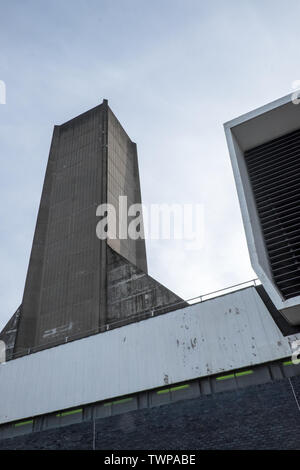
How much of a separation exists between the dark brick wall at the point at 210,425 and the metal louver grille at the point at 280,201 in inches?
145

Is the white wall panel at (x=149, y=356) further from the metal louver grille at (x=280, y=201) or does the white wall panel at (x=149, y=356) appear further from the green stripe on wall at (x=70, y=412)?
the metal louver grille at (x=280, y=201)

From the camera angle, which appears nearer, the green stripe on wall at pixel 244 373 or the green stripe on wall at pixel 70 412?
the green stripe on wall at pixel 244 373

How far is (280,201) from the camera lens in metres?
15.3

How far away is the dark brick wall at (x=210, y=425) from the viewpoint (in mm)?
12547

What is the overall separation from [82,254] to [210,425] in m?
17.6

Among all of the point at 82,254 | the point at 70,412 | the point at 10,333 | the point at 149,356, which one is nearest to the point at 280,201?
the point at 149,356

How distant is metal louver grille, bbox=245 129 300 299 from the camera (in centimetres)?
1373

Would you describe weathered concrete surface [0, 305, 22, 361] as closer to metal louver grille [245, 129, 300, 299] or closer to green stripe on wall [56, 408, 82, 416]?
green stripe on wall [56, 408, 82, 416]

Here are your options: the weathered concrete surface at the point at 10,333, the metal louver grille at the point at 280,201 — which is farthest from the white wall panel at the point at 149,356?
the weathered concrete surface at the point at 10,333

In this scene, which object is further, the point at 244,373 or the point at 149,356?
the point at 149,356

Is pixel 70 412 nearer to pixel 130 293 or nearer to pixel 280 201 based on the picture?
pixel 130 293

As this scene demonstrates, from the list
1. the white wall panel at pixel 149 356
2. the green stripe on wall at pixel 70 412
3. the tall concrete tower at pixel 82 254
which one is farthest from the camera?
the tall concrete tower at pixel 82 254

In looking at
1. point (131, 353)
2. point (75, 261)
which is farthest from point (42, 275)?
point (131, 353)
